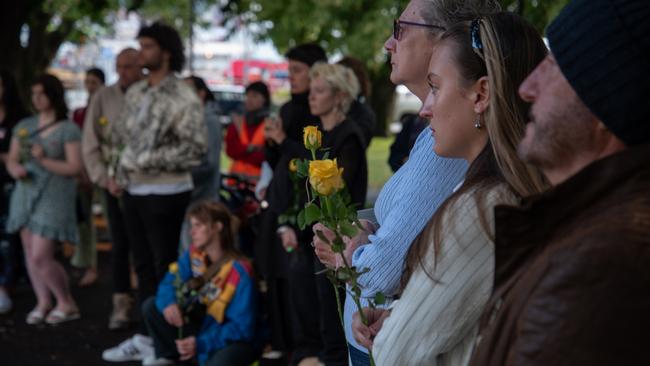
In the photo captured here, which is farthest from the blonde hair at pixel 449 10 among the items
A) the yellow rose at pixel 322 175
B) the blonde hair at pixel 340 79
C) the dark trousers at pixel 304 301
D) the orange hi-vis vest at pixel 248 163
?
the orange hi-vis vest at pixel 248 163

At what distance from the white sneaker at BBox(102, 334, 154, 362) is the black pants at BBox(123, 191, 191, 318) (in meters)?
0.32

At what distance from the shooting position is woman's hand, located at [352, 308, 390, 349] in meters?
2.61

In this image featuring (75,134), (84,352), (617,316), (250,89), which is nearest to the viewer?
(617,316)

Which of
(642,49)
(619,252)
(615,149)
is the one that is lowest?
(619,252)

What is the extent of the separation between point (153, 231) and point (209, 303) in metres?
0.92

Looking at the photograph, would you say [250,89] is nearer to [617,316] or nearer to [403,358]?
[403,358]

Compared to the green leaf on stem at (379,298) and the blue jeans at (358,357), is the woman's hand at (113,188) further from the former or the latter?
the green leaf on stem at (379,298)

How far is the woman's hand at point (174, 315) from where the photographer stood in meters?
5.81

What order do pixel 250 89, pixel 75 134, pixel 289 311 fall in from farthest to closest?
pixel 250 89 < pixel 75 134 < pixel 289 311

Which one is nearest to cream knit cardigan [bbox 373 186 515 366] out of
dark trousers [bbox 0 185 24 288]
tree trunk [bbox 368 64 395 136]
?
dark trousers [bbox 0 185 24 288]

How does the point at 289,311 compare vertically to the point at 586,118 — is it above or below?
below

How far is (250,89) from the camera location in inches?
366

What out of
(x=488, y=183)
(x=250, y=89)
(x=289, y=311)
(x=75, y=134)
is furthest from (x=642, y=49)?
(x=250, y=89)

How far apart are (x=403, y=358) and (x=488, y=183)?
17.6 inches
